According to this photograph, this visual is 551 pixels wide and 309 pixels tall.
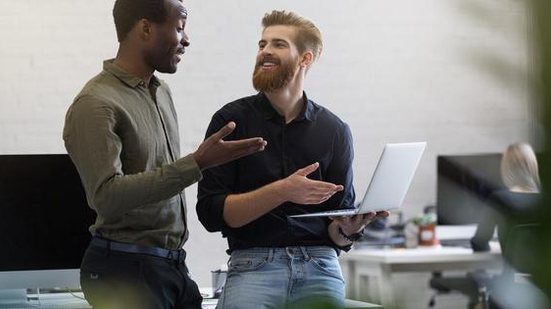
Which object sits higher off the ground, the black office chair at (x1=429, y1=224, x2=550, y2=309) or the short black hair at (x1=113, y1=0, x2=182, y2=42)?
the short black hair at (x1=113, y1=0, x2=182, y2=42)

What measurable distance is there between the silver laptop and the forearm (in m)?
0.09

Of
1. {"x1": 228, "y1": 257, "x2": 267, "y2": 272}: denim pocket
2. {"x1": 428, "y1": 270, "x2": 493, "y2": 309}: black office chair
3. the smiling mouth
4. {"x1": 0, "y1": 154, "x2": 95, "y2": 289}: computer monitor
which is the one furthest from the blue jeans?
{"x1": 428, "y1": 270, "x2": 493, "y2": 309}: black office chair

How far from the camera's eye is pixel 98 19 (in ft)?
15.8

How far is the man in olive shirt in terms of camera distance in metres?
2.15

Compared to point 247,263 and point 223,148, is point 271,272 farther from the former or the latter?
point 223,148

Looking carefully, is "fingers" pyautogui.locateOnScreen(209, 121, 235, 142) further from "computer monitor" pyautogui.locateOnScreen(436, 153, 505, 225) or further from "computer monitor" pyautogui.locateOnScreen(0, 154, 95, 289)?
"computer monitor" pyautogui.locateOnScreen(436, 153, 505, 225)

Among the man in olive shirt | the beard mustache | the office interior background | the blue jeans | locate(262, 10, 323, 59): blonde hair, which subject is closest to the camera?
the man in olive shirt

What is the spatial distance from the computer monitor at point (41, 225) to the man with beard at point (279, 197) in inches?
17.7

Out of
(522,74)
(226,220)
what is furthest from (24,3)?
(522,74)

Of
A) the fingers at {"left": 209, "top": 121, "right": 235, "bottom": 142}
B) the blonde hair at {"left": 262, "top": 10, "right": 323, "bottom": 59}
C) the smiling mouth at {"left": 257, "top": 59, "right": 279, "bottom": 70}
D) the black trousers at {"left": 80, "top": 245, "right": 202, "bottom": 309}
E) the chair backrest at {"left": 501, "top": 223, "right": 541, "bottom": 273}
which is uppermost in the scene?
the blonde hair at {"left": 262, "top": 10, "right": 323, "bottom": 59}

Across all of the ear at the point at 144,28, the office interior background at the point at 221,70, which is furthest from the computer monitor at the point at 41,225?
the office interior background at the point at 221,70

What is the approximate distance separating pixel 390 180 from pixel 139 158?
0.70 m

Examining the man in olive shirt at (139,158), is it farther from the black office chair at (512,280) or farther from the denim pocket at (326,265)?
the black office chair at (512,280)

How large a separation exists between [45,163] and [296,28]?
0.92m
